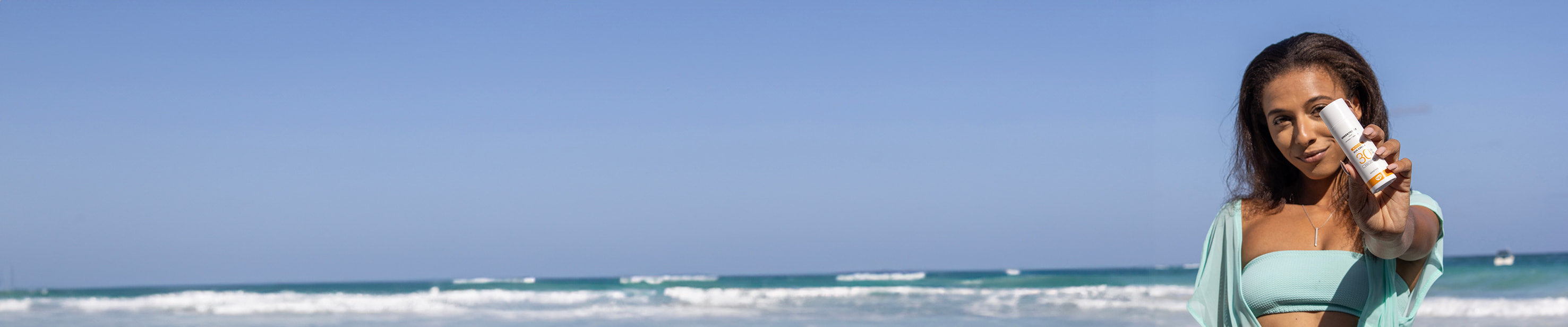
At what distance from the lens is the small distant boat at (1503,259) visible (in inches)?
705

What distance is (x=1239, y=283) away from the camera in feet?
5.49

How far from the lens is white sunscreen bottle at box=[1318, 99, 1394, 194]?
1234 mm

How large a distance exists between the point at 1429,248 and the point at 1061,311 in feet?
38.5

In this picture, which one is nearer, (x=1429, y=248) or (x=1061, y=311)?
(x=1429, y=248)

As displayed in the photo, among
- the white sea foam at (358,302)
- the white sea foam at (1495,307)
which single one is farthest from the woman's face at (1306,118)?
the white sea foam at (358,302)

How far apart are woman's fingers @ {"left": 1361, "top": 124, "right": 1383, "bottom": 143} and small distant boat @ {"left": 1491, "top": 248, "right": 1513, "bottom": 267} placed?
62.7ft

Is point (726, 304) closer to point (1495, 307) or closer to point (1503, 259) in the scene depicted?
point (1495, 307)

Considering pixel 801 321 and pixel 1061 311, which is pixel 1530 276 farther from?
pixel 801 321

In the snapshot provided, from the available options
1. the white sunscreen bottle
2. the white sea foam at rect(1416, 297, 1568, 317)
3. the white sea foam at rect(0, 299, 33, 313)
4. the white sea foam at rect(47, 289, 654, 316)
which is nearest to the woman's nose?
the white sunscreen bottle

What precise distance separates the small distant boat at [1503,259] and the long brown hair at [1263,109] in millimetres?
18632

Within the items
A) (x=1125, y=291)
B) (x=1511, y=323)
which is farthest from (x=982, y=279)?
(x=1511, y=323)

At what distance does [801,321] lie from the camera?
1203 cm

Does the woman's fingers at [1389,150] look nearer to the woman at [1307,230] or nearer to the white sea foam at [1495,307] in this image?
the woman at [1307,230]

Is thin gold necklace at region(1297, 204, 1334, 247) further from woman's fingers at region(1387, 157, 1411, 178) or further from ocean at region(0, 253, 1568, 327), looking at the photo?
ocean at region(0, 253, 1568, 327)
